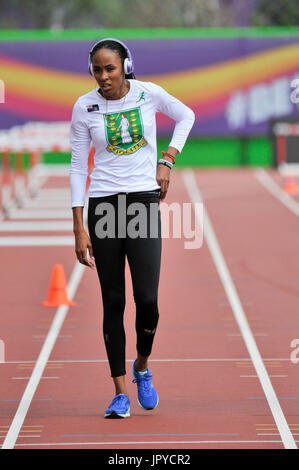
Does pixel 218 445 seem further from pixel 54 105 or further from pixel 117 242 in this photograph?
pixel 54 105

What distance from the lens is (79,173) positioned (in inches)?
273

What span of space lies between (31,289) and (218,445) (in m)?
6.50

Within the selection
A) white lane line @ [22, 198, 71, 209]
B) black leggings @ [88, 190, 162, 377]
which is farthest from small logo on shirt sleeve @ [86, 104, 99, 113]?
white lane line @ [22, 198, 71, 209]

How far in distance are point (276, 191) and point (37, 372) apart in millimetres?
17352

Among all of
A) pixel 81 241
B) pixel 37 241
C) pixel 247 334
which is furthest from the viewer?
pixel 37 241

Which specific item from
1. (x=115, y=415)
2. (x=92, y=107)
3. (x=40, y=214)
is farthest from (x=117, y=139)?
(x=40, y=214)

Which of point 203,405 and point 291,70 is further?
point 291,70

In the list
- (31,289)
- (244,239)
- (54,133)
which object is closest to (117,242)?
(31,289)

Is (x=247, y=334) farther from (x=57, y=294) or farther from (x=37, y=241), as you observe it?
(x=37, y=241)

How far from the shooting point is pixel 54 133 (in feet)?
83.3

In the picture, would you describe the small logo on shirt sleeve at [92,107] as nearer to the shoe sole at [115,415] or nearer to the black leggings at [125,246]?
the black leggings at [125,246]

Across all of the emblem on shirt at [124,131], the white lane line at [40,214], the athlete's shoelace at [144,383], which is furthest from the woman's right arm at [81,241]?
the white lane line at [40,214]

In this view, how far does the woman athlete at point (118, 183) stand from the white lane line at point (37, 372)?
0.56 meters

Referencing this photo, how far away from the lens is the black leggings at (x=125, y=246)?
681cm
